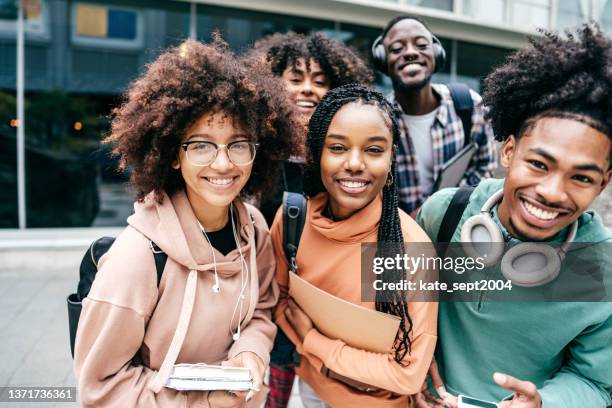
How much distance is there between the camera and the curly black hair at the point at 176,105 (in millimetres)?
1728

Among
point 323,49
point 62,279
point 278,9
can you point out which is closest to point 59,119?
point 62,279

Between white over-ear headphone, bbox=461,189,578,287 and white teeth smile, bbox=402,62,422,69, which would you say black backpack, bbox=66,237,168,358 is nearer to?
white over-ear headphone, bbox=461,189,578,287

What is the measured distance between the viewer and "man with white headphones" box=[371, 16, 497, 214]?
2.88m

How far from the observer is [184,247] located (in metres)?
1.63

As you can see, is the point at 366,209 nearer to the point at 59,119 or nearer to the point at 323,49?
the point at 323,49

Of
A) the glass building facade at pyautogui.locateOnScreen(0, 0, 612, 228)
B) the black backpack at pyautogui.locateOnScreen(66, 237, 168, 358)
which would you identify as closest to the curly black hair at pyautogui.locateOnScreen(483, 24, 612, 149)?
the black backpack at pyautogui.locateOnScreen(66, 237, 168, 358)

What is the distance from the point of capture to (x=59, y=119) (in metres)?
6.57

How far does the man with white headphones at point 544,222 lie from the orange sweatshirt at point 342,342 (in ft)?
0.49

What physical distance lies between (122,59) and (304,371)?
6.12 m

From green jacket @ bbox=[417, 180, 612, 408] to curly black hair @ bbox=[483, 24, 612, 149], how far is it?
33 cm

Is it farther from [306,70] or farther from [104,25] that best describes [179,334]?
[104,25]

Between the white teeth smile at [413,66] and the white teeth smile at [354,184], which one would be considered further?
the white teeth smile at [413,66]

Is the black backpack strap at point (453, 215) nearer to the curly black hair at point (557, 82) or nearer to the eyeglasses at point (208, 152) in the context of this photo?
the curly black hair at point (557, 82)

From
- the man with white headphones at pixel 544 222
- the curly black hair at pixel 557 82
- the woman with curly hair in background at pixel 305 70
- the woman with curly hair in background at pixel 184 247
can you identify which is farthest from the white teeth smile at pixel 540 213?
the woman with curly hair in background at pixel 305 70
